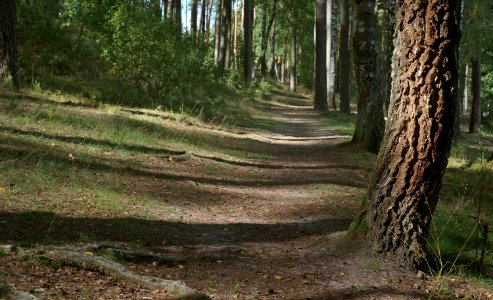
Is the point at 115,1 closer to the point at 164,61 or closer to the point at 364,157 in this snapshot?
the point at 164,61

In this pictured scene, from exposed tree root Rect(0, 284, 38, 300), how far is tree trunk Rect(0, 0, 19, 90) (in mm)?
10141

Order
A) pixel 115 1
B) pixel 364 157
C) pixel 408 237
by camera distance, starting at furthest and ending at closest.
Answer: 1. pixel 115 1
2. pixel 364 157
3. pixel 408 237

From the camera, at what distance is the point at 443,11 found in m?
4.81

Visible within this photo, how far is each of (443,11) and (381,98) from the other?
26.6 feet

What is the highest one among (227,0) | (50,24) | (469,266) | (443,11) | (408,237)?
(227,0)

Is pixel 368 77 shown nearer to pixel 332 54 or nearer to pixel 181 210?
pixel 181 210

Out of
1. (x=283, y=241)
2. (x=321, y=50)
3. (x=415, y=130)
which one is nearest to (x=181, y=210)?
(x=283, y=241)

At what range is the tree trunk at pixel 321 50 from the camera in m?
25.5

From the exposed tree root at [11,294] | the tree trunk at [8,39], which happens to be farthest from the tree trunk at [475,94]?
the exposed tree root at [11,294]

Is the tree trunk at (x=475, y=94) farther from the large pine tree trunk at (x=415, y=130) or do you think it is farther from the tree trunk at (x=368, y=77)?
the large pine tree trunk at (x=415, y=130)

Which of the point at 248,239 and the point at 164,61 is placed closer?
the point at 248,239

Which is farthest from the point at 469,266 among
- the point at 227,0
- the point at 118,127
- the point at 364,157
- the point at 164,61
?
the point at 227,0

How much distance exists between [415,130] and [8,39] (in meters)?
10.2

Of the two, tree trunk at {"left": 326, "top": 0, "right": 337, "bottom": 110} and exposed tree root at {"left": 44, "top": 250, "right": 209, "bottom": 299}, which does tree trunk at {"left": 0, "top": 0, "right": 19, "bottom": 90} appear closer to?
exposed tree root at {"left": 44, "top": 250, "right": 209, "bottom": 299}
